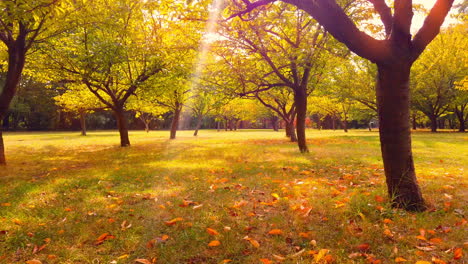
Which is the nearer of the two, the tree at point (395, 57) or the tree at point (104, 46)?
the tree at point (395, 57)

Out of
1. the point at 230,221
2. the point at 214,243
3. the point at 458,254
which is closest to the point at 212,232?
the point at 214,243

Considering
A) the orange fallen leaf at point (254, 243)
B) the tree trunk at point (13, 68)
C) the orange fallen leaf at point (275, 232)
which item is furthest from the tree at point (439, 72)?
the tree trunk at point (13, 68)

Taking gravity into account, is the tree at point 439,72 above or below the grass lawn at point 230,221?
above

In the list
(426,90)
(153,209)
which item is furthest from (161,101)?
(426,90)

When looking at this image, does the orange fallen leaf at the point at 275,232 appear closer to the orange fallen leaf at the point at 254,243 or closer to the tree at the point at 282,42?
the orange fallen leaf at the point at 254,243

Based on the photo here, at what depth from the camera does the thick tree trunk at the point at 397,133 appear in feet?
13.5

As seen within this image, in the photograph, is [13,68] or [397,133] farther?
[13,68]

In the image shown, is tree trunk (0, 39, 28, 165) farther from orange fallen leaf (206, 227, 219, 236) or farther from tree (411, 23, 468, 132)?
tree (411, 23, 468, 132)

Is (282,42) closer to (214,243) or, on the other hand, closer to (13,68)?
(13,68)

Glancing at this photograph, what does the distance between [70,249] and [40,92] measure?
6107 cm

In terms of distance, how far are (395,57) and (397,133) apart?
119cm

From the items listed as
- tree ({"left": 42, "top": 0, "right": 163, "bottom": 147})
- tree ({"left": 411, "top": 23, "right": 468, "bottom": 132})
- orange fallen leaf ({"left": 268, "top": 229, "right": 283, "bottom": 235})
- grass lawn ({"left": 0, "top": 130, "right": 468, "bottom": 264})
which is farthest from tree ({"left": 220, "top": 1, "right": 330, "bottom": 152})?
tree ({"left": 411, "top": 23, "right": 468, "bottom": 132})

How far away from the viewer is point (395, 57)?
402 cm

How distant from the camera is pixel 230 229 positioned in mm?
3787
